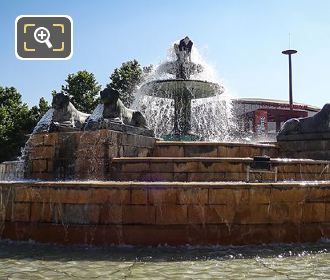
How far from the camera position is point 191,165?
7781mm

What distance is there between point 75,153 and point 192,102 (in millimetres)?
8573

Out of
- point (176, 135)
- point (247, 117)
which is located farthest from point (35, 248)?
point (247, 117)

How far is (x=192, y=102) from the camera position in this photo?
16.6m

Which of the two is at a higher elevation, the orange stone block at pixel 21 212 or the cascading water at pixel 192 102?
the cascading water at pixel 192 102

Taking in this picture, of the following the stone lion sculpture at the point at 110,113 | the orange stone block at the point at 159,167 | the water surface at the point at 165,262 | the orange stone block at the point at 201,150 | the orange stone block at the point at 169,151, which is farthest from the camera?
the orange stone block at the point at 169,151

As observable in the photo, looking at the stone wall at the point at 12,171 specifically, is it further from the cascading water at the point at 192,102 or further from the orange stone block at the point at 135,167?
the cascading water at the point at 192,102

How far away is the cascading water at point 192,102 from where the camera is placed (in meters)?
14.2

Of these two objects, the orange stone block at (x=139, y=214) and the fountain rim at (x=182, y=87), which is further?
the fountain rim at (x=182, y=87)

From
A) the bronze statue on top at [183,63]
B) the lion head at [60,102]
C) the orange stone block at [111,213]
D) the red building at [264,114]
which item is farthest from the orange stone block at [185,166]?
the red building at [264,114]

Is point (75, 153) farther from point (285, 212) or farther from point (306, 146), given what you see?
point (306, 146)

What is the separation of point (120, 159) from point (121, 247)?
276 centimetres

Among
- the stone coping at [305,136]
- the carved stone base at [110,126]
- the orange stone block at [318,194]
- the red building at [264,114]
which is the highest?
the red building at [264,114]

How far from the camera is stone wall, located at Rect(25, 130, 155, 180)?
8.43 m

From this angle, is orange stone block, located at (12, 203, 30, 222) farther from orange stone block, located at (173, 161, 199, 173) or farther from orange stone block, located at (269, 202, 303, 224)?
orange stone block, located at (269, 202, 303, 224)
